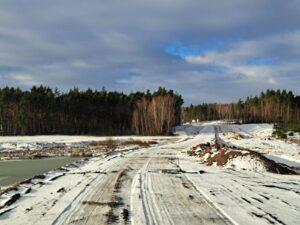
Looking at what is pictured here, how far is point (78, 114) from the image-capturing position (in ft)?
346

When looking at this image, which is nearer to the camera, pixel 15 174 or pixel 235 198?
pixel 235 198

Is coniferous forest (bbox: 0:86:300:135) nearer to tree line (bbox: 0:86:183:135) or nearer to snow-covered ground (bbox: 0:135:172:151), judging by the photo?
tree line (bbox: 0:86:183:135)

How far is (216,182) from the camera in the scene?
17.4 metres

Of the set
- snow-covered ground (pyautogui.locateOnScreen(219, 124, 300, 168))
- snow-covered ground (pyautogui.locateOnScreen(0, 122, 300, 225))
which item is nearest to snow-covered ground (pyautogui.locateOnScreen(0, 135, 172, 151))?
snow-covered ground (pyautogui.locateOnScreen(219, 124, 300, 168))

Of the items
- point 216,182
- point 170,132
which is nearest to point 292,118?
point 170,132

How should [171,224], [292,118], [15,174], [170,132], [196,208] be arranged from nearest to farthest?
1. [171,224]
2. [196,208]
3. [15,174]
4. [170,132]
5. [292,118]

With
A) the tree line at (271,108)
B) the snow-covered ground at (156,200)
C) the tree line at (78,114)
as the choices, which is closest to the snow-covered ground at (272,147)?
the snow-covered ground at (156,200)

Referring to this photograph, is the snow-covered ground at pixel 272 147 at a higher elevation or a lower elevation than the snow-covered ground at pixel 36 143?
lower

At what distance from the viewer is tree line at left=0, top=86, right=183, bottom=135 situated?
9638cm

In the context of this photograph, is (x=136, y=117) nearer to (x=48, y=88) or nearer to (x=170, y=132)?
(x=170, y=132)

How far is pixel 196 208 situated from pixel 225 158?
48.6ft

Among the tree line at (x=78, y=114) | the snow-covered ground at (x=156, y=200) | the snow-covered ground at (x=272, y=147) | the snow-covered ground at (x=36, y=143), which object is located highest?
the tree line at (x=78, y=114)

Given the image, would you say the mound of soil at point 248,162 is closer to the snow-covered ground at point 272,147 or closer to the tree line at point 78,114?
the snow-covered ground at point 272,147

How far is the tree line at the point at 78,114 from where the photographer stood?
96375 millimetres
